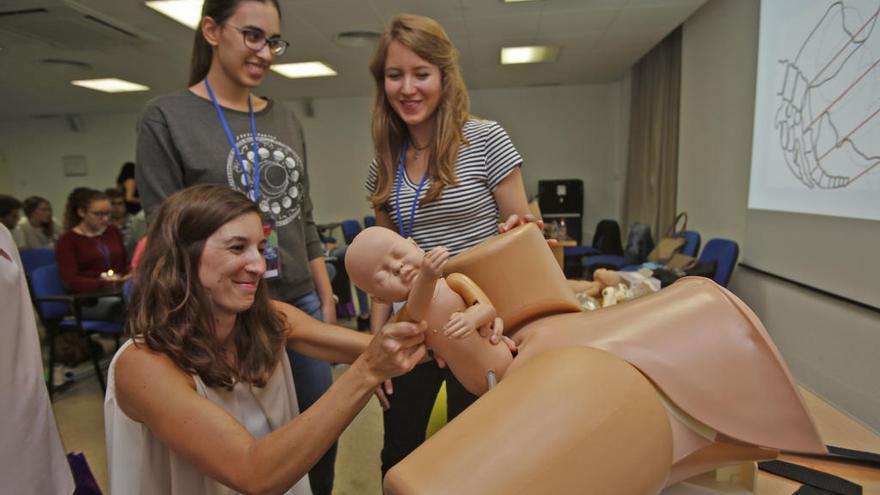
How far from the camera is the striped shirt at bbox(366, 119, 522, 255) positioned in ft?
3.91

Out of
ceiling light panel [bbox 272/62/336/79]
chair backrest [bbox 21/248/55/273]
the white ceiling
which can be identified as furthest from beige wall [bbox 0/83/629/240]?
chair backrest [bbox 21/248/55/273]

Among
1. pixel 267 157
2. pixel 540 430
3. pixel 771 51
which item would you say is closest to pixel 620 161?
pixel 771 51

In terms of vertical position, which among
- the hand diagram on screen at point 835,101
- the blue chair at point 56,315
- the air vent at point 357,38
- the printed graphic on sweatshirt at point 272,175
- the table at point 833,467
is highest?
the air vent at point 357,38

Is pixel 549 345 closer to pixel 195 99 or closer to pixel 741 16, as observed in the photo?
pixel 195 99

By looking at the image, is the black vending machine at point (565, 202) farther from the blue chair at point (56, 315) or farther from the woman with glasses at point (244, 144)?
the woman with glasses at point (244, 144)

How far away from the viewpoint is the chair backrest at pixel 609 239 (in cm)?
618

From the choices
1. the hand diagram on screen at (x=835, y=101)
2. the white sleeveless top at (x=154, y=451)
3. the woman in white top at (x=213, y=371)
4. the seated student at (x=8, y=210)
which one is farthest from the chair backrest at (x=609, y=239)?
the seated student at (x=8, y=210)

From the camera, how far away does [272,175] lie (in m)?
1.49

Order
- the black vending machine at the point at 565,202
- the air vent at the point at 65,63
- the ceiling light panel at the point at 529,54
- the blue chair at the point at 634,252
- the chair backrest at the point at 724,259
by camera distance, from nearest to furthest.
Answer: the chair backrest at the point at 724,259, the blue chair at the point at 634,252, the air vent at the point at 65,63, the ceiling light panel at the point at 529,54, the black vending machine at the point at 565,202

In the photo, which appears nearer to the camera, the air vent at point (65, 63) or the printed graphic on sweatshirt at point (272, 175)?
the printed graphic on sweatshirt at point (272, 175)

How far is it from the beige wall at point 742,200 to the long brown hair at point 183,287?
2.81m

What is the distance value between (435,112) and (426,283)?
0.63m

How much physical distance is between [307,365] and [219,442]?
696 millimetres

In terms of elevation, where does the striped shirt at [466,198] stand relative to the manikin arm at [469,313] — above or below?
above
